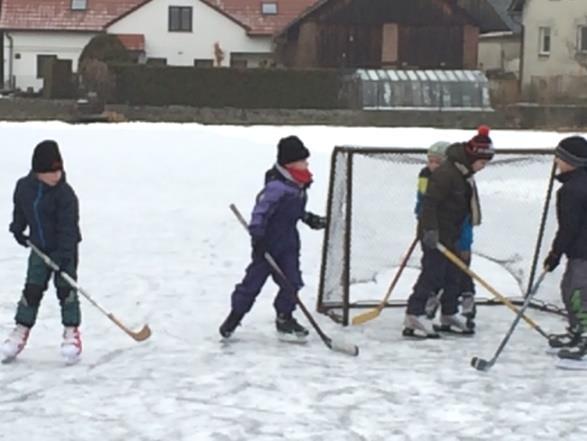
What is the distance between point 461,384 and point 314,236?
221 inches

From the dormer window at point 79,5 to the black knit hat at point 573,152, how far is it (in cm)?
4296

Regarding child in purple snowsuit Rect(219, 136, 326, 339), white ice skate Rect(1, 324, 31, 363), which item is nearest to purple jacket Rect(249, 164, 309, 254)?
child in purple snowsuit Rect(219, 136, 326, 339)

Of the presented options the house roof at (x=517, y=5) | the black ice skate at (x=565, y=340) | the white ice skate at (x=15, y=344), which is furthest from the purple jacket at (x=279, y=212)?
the house roof at (x=517, y=5)

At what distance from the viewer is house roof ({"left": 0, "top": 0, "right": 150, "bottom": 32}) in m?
47.2

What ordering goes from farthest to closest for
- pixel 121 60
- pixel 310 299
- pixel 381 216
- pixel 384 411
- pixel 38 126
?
pixel 121 60 → pixel 38 126 → pixel 381 216 → pixel 310 299 → pixel 384 411

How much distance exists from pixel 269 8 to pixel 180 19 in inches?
141

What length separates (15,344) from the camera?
6.78 metres

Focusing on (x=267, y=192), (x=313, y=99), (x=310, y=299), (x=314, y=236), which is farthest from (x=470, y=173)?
(x=313, y=99)

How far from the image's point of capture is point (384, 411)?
5.88m

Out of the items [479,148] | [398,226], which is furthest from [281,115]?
[479,148]

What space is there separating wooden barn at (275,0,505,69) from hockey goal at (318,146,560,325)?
34.3 meters

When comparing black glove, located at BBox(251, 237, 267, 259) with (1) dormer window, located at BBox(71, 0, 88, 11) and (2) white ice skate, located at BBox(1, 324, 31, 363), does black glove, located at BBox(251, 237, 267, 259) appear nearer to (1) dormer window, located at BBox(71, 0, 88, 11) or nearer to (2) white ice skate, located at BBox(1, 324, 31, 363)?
(2) white ice skate, located at BBox(1, 324, 31, 363)

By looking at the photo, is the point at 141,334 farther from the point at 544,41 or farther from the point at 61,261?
the point at 544,41

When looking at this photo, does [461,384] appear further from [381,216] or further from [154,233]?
[154,233]
